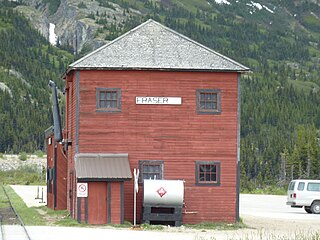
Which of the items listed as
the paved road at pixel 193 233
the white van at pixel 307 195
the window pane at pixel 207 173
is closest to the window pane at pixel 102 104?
the window pane at pixel 207 173

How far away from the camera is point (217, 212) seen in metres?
37.9

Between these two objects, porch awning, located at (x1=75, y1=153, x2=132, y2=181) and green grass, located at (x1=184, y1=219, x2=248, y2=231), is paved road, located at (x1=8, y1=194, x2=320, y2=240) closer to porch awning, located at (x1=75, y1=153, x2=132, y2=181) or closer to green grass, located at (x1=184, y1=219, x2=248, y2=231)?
green grass, located at (x1=184, y1=219, x2=248, y2=231)

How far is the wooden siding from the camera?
37531mm

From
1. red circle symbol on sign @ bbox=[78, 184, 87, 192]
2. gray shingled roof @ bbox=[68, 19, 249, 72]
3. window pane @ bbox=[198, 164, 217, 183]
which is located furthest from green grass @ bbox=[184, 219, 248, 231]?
gray shingled roof @ bbox=[68, 19, 249, 72]

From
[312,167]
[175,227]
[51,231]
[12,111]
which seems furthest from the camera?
[12,111]

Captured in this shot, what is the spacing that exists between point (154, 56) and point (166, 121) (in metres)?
2.78

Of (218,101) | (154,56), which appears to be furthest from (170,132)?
(154,56)

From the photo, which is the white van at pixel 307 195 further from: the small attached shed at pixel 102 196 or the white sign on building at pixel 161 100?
the small attached shed at pixel 102 196

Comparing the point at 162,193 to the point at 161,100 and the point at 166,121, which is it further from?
the point at 161,100

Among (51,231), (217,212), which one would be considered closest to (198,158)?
(217,212)

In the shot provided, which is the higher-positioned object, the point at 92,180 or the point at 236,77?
the point at 236,77

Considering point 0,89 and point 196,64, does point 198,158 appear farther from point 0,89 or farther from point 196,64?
point 0,89

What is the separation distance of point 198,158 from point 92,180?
15.4 feet

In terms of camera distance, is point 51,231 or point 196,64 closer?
point 51,231
